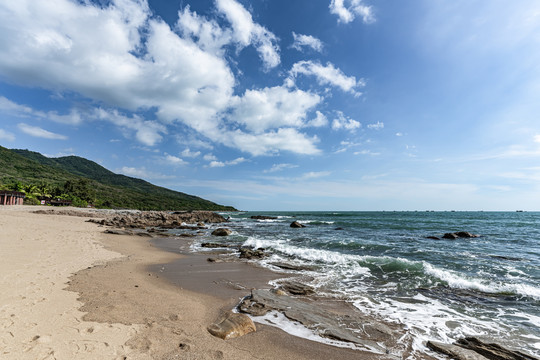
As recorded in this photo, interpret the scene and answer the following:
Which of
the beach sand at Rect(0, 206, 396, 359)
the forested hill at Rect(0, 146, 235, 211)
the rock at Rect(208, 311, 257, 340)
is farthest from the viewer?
the forested hill at Rect(0, 146, 235, 211)

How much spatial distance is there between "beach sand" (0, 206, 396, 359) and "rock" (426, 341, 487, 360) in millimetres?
1674

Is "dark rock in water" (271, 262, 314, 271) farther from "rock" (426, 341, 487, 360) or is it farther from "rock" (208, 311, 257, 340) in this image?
"rock" (426, 341, 487, 360)

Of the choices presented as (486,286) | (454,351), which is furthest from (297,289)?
(486,286)

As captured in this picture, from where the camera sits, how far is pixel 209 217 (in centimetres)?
5541

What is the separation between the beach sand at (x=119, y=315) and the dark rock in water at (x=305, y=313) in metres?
0.47

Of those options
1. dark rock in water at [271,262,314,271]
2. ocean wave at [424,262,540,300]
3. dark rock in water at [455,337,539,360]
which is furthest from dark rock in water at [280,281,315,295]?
ocean wave at [424,262,540,300]

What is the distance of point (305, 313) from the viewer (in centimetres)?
646

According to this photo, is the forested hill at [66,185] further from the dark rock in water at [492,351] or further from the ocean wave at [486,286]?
the dark rock in water at [492,351]

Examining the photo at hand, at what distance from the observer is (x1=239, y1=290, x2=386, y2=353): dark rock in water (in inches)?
212

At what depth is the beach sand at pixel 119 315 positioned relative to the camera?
414cm

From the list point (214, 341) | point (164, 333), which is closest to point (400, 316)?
point (214, 341)

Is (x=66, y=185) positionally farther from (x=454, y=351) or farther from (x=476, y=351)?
(x=476, y=351)

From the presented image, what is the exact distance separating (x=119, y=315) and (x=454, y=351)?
7.22m

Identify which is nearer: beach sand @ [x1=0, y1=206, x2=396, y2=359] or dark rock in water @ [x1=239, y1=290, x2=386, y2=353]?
beach sand @ [x1=0, y1=206, x2=396, y2=359]
